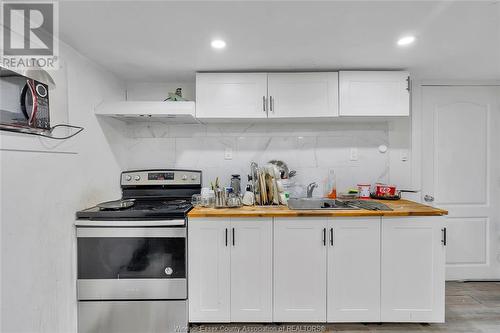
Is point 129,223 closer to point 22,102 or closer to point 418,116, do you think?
point 22,102

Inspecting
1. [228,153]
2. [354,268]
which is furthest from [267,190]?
[354,268]

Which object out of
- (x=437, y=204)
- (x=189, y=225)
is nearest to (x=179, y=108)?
(x=189, y=225)

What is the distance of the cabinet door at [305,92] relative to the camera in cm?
215

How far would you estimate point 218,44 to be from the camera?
1.72 m

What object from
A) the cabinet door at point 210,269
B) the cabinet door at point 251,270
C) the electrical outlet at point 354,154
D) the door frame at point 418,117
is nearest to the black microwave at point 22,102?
the cabinet door at point 210,269

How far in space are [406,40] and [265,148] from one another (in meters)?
1.39

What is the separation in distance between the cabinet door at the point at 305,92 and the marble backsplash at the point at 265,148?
0.40 m

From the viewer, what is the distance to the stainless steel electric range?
5.90ft

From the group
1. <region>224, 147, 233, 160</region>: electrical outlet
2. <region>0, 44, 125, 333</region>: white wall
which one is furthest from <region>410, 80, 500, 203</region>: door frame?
<region>0, 44, 125, 333</region>: white wall

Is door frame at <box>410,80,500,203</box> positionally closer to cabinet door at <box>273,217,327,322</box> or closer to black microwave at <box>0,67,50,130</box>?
cabinet door at <box>273,217,327,322</box>

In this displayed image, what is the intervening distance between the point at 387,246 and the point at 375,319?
55cm

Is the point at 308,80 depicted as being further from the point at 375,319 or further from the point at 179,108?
the point at 375,319

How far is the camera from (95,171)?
2.01m

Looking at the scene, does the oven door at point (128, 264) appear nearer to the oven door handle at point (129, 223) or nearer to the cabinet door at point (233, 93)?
the oven door handle at point (129, 223)
